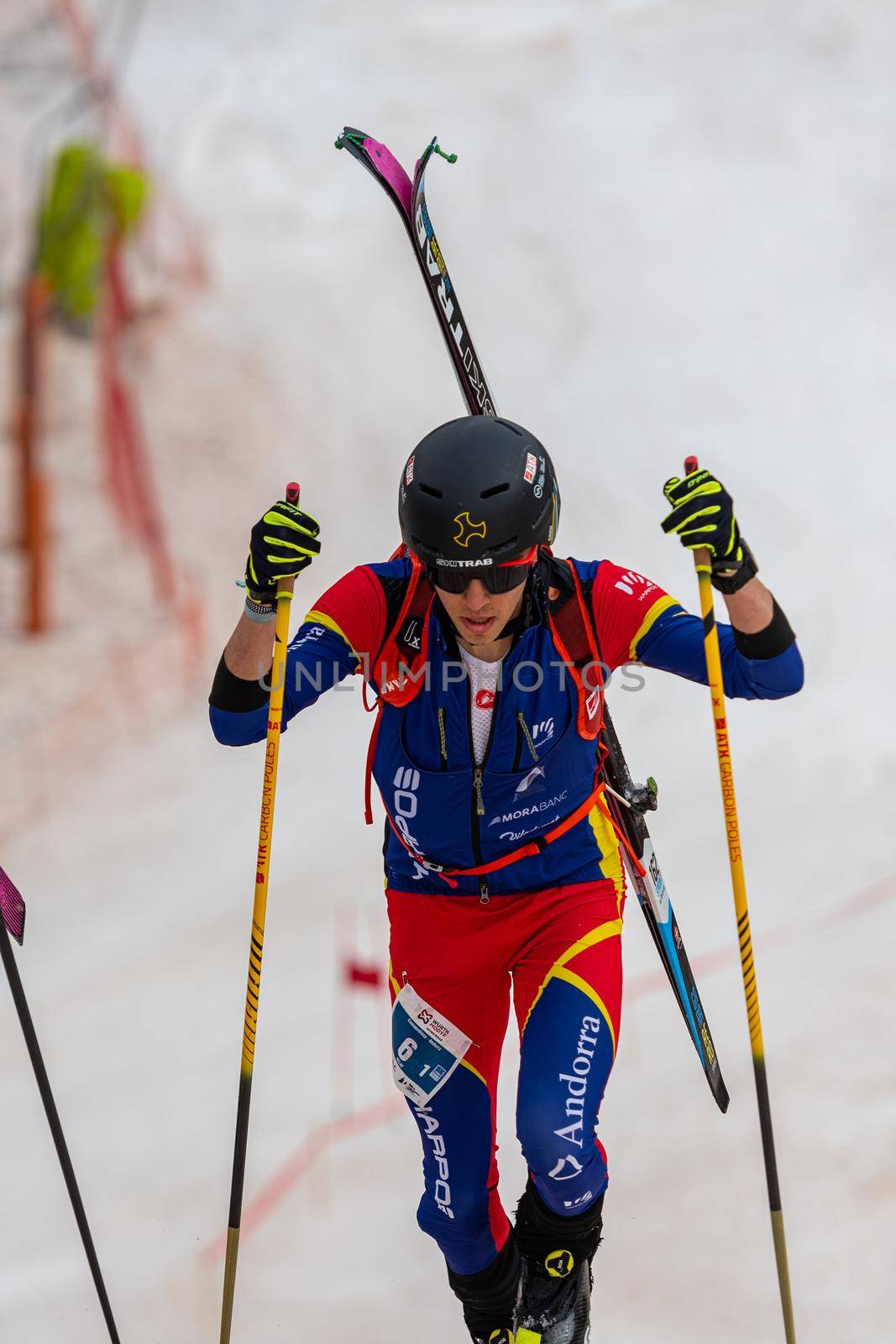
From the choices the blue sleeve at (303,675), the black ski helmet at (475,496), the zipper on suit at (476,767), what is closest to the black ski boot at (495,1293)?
the zipper on suit at (476,767)

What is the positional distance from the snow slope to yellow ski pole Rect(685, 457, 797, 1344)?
1250 millimetres

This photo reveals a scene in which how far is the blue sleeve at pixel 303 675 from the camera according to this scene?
3914 millimetres

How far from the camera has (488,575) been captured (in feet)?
12.1

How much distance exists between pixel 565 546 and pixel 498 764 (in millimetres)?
7923

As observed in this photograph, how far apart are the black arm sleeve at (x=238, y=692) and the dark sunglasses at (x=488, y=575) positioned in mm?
548

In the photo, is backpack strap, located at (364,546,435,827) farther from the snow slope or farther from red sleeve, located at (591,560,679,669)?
the snow slope

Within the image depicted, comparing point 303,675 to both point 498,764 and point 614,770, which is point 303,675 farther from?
point 614,770

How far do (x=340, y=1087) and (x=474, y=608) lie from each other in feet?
11.9

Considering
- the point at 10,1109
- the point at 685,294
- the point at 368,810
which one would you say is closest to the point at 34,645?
the point at 10,1109

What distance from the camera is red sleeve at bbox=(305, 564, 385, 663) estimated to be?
3.96 m

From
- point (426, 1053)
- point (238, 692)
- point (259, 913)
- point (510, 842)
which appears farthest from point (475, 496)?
point (426, 1053)

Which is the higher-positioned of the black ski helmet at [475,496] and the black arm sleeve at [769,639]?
the black ski helmet at [475,496]

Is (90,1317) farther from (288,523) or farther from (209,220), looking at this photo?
(209,220)

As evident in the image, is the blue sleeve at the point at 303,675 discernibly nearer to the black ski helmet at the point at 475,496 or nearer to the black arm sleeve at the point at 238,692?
the black arm sleeve at the point at 238,692
